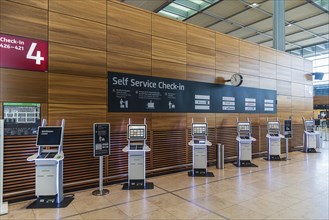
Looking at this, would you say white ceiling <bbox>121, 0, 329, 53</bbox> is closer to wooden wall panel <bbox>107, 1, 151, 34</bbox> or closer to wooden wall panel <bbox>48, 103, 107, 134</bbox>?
wooden wall panel <bbox>107, 1, 151, 34</bbox>

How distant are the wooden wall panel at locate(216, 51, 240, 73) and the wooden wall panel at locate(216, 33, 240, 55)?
0.15m

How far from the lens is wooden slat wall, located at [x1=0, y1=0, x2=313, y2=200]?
420 cm

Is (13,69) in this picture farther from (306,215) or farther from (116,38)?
(306,215)

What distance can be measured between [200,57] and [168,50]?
1.18m

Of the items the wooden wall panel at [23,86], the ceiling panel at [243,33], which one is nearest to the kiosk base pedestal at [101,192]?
the wooden wall panel at [23,86]

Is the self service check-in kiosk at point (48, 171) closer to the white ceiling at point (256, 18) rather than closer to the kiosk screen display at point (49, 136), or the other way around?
the kiosk screen display at point (49, 136)

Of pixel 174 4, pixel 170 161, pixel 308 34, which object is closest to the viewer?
pixel 170 161

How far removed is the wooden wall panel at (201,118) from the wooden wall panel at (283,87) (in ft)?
12.5

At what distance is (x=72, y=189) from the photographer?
15.3 feet

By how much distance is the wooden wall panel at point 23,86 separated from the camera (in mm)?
4031

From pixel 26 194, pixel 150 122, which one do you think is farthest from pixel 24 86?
pixel 150 122

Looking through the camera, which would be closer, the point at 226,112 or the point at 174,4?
the point at 226,112

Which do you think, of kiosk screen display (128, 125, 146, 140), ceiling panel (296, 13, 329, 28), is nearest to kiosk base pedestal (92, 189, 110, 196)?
kiosk screen display (128, 125, 146, 140)

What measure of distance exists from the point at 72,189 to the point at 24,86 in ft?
7.45
